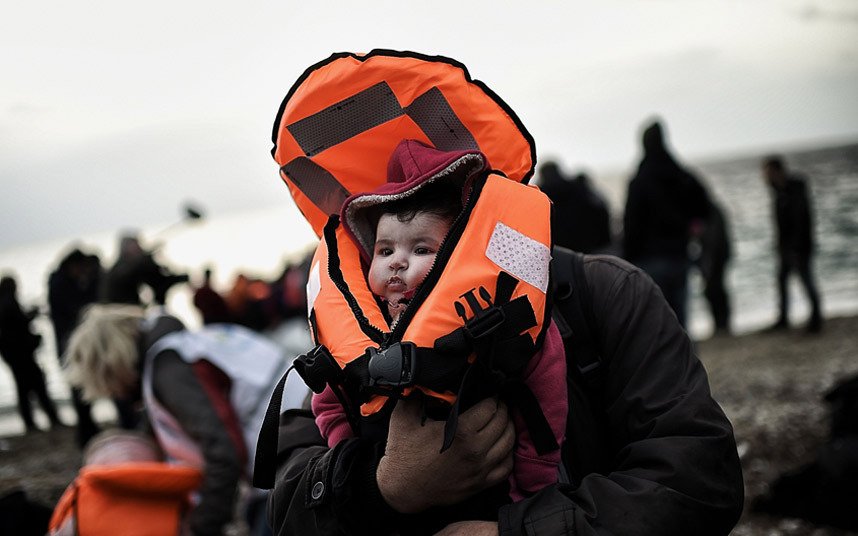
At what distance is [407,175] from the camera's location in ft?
6.02

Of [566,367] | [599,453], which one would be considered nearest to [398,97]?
[566,367]

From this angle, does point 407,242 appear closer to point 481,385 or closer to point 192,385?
point 481,385

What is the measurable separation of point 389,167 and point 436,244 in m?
0.30

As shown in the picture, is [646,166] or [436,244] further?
[646,166]

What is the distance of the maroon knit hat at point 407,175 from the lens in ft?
5.83

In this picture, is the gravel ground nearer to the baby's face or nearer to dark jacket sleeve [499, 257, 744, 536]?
dark jacket sleeve [499, 257, 744, 536]

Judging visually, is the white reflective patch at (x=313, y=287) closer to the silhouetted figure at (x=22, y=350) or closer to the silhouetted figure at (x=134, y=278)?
the silhouetted figure at (x=134, y=278)

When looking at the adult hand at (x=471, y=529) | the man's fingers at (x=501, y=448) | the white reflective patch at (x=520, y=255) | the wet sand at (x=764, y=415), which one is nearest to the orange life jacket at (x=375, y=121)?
the white reflective patch at (x=520, y=255)

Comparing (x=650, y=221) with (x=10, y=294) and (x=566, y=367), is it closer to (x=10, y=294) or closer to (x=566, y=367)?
(x=566, y=367)

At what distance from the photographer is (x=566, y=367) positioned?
5.40ft

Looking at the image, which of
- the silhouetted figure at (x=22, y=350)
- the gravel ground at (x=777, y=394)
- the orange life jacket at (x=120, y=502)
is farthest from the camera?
the silhouetted figure at (x=22, y=350)

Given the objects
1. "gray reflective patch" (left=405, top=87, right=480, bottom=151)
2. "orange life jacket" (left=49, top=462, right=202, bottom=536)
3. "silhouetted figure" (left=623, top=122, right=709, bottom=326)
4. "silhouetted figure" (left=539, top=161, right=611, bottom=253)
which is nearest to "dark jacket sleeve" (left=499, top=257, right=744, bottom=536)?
"gray reflective patch" (left=405, top=87, right=480, bottom=151)

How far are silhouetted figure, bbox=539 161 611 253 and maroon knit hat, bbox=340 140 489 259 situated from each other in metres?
5.16

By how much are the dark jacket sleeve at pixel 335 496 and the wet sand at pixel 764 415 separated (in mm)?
3443
